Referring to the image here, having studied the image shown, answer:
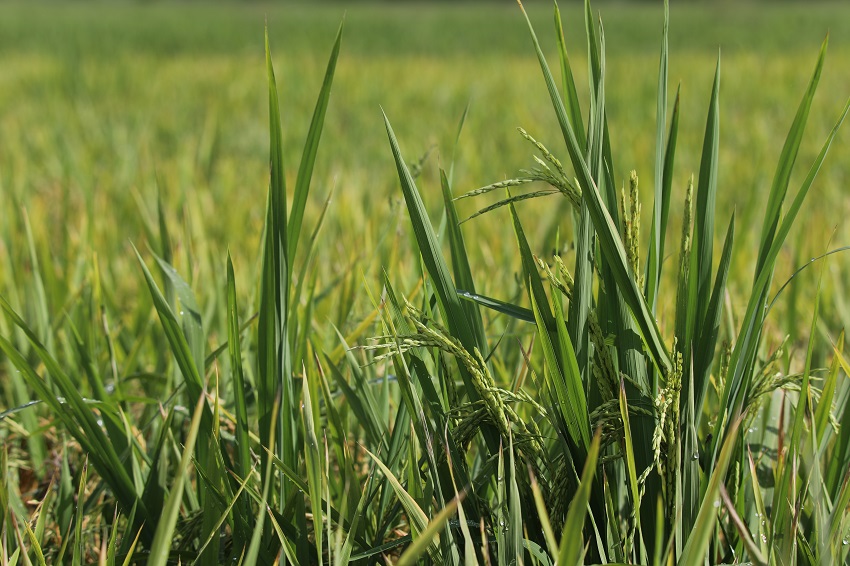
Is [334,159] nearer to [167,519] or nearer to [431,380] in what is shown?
[431,380]

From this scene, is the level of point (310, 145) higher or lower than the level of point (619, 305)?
higher

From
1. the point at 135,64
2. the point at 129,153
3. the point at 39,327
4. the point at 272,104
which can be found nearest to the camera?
the point at 272,104

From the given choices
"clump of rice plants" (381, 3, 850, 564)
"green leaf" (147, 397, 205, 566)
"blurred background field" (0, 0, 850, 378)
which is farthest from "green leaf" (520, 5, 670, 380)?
"green leaf" (147, 397, 205, 566)

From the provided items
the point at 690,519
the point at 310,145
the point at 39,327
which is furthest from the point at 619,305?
the point at 39,327

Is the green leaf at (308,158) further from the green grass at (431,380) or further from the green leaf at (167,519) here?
the green leaf at (167,519)

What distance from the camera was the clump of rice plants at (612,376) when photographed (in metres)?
0.64

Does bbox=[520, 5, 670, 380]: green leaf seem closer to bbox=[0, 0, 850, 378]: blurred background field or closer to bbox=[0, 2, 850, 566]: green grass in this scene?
bbox=[0, 2, 850, 566]: green grass

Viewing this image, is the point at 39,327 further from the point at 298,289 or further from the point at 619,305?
the point at 619,305

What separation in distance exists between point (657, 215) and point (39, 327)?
3.26 feet

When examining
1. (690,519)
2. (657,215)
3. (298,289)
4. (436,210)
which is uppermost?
(657,215)

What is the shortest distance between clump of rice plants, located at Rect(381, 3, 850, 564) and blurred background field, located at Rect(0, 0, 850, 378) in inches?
4.8

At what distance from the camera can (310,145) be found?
2.33 feet

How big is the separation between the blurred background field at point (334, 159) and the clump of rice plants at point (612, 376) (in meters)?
0.12

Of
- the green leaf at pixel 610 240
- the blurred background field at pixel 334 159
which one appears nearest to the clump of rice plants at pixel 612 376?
the green leaf at pixel 610 240
